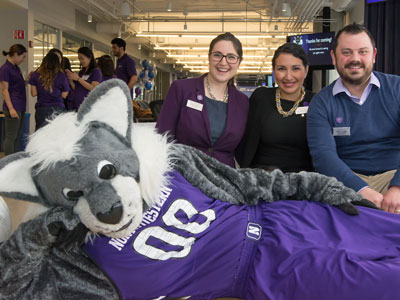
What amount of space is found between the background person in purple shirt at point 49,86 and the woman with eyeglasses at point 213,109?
288cm

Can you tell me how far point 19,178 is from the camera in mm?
1146

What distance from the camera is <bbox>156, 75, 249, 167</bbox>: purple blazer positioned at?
234cm

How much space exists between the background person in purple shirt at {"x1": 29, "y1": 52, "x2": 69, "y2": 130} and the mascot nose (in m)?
4.15

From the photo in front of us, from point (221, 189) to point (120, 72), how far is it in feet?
15.8

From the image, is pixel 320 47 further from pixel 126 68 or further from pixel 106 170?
pixel 106 170

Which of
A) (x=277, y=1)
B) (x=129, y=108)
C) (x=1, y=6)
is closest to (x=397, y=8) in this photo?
(x=129, y=108)

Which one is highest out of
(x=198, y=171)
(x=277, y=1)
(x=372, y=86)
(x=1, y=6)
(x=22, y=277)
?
(x=277, y=1)

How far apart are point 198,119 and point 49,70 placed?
3214mm

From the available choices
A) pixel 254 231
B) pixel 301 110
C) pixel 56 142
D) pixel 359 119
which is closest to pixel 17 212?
pixel 56 142

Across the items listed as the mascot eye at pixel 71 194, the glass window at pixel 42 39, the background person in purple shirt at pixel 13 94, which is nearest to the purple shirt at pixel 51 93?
the background person in purple shirt at pixel 13 94

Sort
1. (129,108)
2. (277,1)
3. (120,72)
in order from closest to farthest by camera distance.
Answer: (129,108)
(120,72)
(277,1)

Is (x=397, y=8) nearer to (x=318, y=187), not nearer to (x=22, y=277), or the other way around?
(x=318, y=187)

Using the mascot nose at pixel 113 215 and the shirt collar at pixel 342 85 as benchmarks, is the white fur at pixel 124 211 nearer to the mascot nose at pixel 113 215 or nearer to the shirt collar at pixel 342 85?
the mascot nose at pixel 113 215

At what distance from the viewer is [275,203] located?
1442 millimetres
